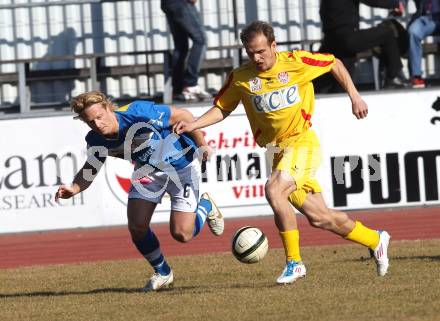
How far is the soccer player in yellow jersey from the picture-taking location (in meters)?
9.08

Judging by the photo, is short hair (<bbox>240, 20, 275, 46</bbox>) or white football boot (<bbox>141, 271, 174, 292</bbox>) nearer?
short hair (<bbox>240, 20, 275, 46</bbox>)

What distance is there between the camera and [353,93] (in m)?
9.11

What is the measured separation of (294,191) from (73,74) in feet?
30.6

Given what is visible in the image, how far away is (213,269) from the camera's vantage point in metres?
11.2

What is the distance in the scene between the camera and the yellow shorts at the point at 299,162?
9.17 meters

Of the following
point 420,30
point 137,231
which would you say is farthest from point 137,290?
point 420,30

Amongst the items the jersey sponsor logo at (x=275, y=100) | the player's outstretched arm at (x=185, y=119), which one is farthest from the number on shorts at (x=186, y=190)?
the jersey sponsor logo at (x=275, y=100)

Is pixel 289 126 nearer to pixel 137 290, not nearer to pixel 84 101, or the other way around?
pixel 84 101

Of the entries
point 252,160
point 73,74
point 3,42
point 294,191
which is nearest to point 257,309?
point 294,191

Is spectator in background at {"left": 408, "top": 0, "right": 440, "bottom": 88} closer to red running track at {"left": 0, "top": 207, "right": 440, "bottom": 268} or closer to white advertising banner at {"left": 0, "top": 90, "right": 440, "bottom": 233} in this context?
white advertising banner at {"left": 0, "top": 90, "right": 440, "bottom": 233}

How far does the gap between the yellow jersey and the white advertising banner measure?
6515 millimetres

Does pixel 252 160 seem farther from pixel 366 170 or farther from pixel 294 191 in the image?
pixel 294 191

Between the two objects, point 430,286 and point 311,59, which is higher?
point 311,59

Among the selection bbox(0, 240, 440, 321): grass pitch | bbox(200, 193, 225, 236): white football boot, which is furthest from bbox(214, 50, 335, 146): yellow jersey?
bbox(200, 193, 225, 236): white football boot
